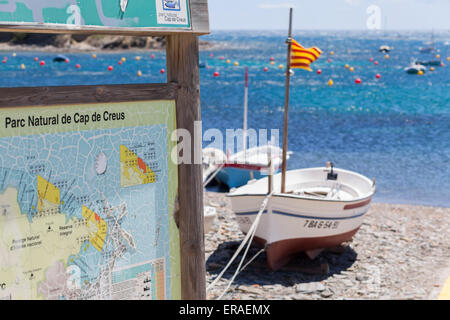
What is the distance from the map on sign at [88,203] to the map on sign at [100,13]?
1.58 ft

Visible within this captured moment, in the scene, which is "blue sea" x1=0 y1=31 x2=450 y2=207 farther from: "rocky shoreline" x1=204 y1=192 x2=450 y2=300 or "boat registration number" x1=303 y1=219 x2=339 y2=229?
"boat registration number" x1=303 y1=219 x2=339 y2=229

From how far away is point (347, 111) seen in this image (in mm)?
40750

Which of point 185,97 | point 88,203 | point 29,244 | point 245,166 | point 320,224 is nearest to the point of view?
point 29,244

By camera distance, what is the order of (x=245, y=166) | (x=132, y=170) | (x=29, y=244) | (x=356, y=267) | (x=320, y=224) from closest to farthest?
(x=29, y=244)
(x=132, y=170)
(x=320, y=224)
(x=356, y=267)
(x=245, y=166)

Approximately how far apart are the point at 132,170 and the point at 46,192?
0.54 metres

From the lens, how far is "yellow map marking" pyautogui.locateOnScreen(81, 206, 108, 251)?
3.08 m

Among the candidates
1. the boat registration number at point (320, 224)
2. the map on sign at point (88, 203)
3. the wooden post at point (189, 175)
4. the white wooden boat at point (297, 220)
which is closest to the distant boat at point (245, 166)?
the white wooden boat at point (297, 220)

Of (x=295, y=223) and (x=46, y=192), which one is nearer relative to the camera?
(x=46, y=192)

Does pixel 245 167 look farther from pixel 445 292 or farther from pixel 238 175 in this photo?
pixel 445 292

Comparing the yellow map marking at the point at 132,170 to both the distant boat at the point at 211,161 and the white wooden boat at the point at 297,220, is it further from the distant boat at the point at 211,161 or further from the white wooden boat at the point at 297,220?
the distant boat at the point at 211,161

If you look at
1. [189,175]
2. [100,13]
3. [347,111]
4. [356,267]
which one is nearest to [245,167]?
[356,267]

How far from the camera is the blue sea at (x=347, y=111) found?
2356 cm

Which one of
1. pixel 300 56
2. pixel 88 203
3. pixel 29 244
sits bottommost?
pixel 29 244

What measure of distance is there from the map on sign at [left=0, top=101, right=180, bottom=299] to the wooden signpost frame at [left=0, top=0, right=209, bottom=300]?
6 centimetres
